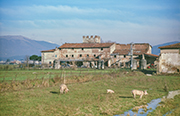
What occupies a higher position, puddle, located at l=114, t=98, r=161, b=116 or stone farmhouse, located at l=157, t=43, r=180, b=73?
stone farmhouse, located at l=157, t=43, r=180, b=73

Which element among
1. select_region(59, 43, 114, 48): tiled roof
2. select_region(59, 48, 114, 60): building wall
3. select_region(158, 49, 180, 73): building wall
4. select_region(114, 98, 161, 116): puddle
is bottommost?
select_region(114, 98, 161, 116): puddle

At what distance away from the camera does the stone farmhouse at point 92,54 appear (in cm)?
6066

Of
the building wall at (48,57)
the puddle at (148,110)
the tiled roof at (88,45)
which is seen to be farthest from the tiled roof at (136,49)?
the puddle at (148,110)

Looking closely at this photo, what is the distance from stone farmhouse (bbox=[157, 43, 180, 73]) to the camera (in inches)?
1348

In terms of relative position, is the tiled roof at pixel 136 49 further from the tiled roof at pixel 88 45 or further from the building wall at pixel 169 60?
the building wall at pixel 169 60

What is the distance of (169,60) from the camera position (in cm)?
3459

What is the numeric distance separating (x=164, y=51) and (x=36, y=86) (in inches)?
835

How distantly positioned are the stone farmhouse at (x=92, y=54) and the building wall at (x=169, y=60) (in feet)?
74.4

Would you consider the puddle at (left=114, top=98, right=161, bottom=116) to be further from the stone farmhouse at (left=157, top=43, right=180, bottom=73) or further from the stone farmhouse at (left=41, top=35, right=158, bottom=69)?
the stone farmhouse at (left=41, top=35, right=158, bottom=69)

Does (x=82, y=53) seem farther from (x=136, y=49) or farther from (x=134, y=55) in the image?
(x=134, y=55)

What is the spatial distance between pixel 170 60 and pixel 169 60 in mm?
137

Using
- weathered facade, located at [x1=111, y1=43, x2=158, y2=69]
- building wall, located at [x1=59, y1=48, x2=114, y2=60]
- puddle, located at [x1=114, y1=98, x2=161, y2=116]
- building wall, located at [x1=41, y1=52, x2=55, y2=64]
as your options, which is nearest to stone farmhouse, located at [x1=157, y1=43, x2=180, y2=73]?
weathered facade, located at [x1=111, y1=43, x2=158, y2=69]

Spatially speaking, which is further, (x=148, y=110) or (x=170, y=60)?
(x=170, y=60)

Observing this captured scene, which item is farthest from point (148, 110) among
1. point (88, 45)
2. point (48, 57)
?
point (48, 57)
